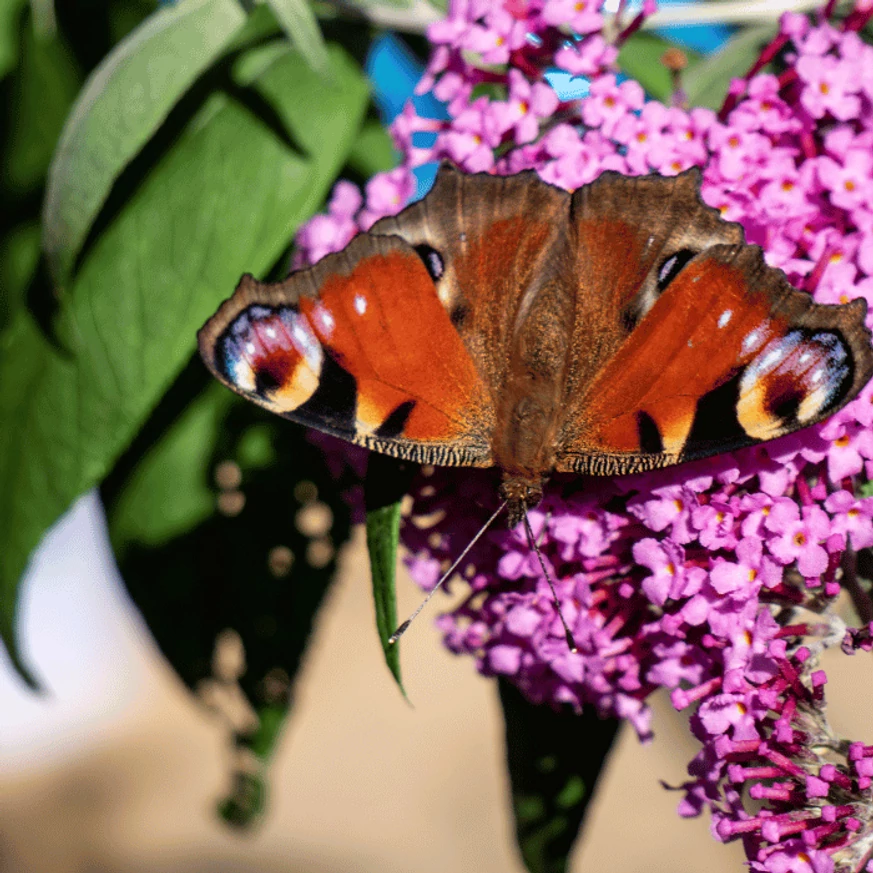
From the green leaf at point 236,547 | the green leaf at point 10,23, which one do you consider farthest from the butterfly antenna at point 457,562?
the green leaf at point 10,23

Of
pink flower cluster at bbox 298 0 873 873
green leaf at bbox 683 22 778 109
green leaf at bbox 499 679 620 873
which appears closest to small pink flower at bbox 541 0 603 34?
pink flower cluster at bbox 298 0 873 873

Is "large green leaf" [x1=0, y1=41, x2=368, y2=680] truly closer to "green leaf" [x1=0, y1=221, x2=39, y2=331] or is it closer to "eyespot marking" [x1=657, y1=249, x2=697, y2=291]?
"green leaf" [x1=0, y1=221, x2=39, y2=331]

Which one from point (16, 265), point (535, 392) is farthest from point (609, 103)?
point (16, 265)

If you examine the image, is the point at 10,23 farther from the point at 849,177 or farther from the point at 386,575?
the point at 849,177

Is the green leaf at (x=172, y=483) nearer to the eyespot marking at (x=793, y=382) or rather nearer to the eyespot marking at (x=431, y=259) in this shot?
the eyespot marking at (x=431, y=259)

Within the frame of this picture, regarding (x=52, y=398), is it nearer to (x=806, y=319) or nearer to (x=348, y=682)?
(x=806, y=319)

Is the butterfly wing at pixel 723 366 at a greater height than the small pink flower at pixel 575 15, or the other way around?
the small pink flower at pixel 575 15
